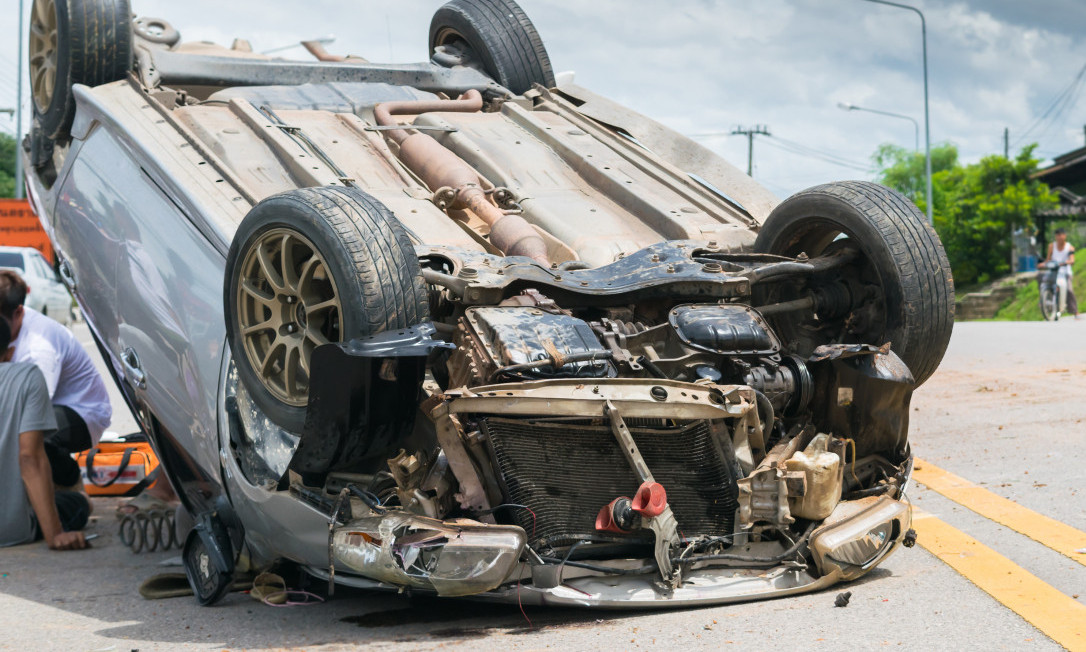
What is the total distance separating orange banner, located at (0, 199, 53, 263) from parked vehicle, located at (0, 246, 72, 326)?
542cm

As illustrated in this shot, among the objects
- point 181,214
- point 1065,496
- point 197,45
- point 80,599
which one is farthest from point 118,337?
point 1065,496

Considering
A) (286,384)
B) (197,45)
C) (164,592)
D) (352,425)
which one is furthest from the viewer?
(197,45)

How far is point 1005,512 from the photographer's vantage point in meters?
5.11

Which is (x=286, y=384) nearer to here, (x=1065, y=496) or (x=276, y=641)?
(x=276, y=641)

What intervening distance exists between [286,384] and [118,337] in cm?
161

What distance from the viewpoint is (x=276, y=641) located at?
12.6 ft

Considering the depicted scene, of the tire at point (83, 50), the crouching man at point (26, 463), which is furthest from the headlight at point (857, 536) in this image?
the tire at point (83, 50)

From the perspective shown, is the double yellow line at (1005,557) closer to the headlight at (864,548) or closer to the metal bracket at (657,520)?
the headlight at (864,548)

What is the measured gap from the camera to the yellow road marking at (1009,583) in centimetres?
348

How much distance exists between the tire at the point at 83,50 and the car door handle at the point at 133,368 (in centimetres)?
146

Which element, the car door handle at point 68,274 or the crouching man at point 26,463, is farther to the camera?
the car door handle at point 68,274

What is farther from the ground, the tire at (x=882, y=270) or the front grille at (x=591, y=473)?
the tire at (x=882, y=270)

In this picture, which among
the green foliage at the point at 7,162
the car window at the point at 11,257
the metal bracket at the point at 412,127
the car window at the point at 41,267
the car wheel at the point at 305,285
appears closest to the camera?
the car wheel at the point at 305,285

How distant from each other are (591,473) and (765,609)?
746 millimetres
